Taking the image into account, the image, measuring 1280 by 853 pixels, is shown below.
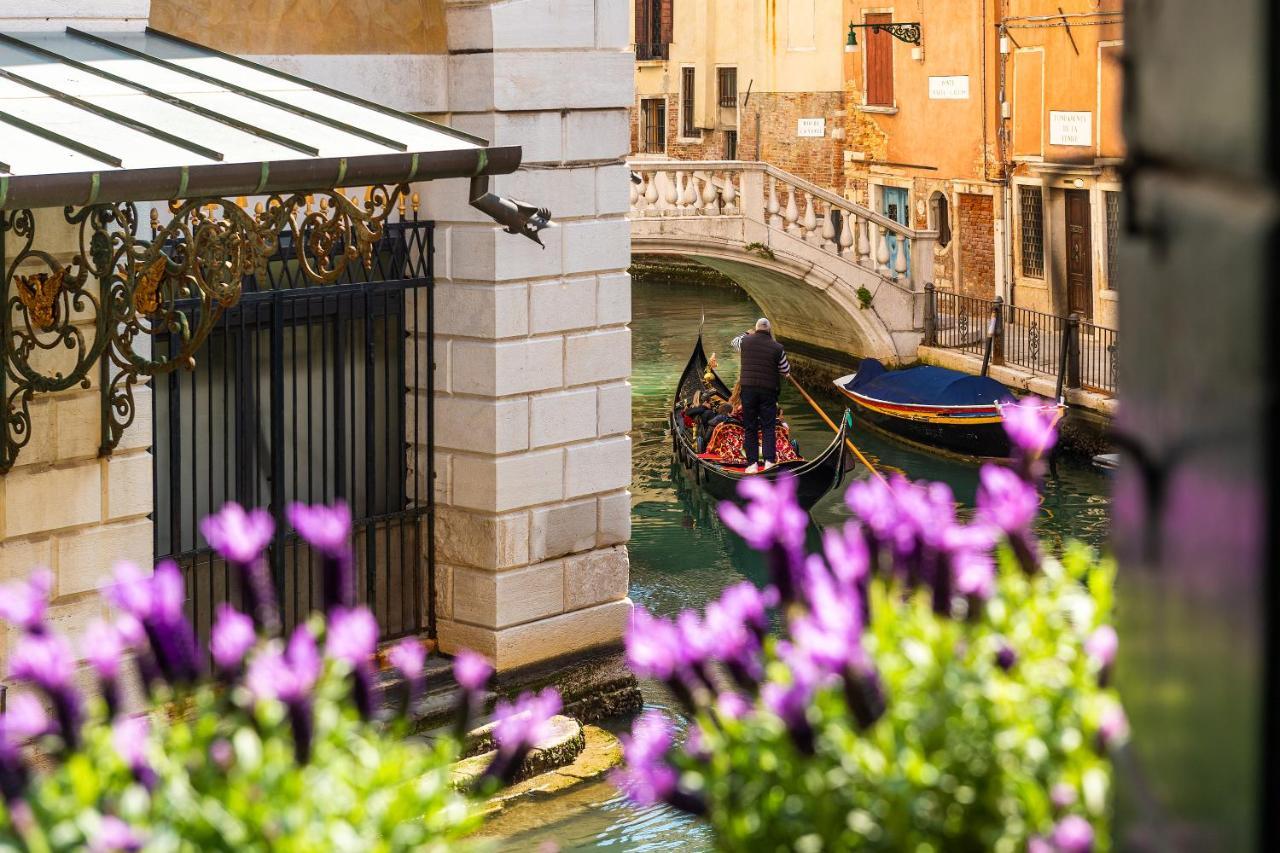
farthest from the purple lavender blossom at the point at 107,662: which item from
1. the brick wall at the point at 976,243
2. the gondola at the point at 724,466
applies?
the brick wall at the point at 976,243

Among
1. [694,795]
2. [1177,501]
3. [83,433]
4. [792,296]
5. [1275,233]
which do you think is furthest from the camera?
[792,296]

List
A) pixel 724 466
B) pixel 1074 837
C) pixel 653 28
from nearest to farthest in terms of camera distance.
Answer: pixel 1074 837 < pixel 724 466 < pixel 653 28

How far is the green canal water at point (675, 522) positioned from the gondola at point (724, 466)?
0.20 metres

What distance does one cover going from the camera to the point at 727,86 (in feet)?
94.8

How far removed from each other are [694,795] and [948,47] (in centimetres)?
2010

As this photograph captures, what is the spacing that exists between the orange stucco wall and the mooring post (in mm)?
12852

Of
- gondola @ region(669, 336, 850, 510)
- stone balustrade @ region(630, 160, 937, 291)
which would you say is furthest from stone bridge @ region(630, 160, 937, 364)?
gondola @ region(669, 336, 850, 510)

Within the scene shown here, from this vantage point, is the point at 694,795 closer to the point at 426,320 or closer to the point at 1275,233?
the point at 1275,233

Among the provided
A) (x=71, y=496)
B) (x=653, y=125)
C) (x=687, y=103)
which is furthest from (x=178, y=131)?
(x=653, y=125)

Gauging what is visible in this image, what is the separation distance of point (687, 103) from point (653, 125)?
125 centimetres

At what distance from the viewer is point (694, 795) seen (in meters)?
2.34

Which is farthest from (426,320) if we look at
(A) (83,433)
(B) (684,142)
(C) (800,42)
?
(B) (684,142)

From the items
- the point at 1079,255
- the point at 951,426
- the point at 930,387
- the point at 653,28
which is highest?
the point at 653,28

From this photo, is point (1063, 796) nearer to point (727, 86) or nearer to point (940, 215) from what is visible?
point (940, 215)
